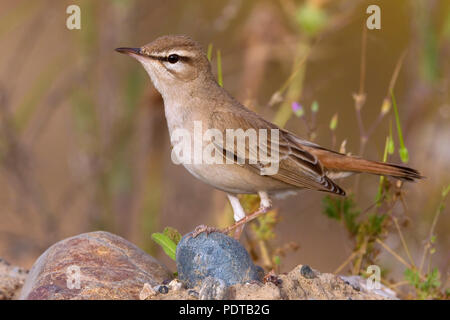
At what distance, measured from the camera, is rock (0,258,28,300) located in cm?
423

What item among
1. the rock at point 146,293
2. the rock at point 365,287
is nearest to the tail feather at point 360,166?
the rock at point 365,287

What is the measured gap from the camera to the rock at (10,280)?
4227 millimetres

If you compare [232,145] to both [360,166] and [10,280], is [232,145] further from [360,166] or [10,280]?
[10,280]

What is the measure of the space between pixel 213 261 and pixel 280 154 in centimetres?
116

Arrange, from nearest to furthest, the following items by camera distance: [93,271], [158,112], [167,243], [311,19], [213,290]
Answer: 1. [213,290]
2. [93,271]
3. [167,243]
4. [311,19]
5. [158,112]

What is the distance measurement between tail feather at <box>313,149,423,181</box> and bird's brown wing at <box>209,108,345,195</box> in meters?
0.09

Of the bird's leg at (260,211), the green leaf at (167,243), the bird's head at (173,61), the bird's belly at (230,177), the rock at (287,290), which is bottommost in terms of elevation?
the rock at (287,290)

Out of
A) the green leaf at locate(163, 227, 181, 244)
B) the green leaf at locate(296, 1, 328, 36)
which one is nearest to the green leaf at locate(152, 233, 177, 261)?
the green leaf at locate(163, 227, 181, 244)

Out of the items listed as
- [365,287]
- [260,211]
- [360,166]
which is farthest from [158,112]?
[365,287]

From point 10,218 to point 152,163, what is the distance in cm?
163

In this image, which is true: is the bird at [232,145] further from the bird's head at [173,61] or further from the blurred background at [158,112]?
the blurred background at [158,112]

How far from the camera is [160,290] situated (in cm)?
334

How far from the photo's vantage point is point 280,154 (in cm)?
433

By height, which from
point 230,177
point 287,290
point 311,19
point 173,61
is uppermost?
point 311,19
